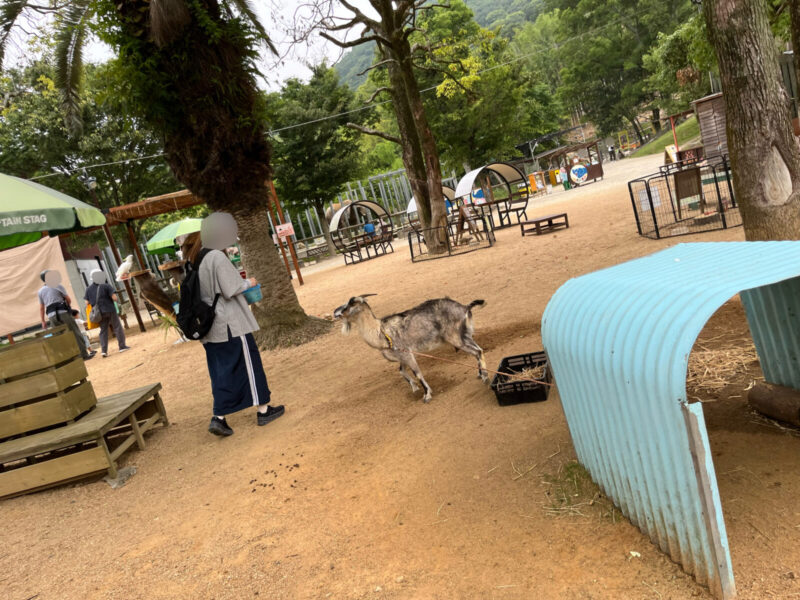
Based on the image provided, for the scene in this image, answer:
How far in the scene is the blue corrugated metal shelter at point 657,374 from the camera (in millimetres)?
2113

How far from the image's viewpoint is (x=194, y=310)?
5094 millimetres

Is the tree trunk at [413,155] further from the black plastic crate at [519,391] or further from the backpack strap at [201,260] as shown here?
the black plastic crate at [519,391]

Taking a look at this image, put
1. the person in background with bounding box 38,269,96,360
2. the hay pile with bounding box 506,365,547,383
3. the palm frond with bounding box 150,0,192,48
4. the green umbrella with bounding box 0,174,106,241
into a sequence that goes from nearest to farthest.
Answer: the hay pile with bounding box 506,365,547,383
the green umbrella with bounding box 0,174,106,241
the palm frond with bounding box 150,0,192,48
the person in background with bounding box 38,269,96,360

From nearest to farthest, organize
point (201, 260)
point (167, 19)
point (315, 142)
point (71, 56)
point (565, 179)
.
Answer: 1. point (201, 260)
2. point (167, 19)
3. point (71, 56)
4. point (315, 142)
5. point (565, 179)

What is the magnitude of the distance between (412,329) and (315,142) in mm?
26125

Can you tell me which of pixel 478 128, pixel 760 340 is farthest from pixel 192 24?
pixel 478 128

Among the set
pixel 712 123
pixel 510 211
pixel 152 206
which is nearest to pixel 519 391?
pixel 152 206

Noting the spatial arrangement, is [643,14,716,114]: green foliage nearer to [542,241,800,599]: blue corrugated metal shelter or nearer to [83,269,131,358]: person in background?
[542,241,800,599]: blue corrugated metal shelter

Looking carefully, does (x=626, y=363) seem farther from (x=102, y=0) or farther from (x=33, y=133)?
(x=33, y=133)

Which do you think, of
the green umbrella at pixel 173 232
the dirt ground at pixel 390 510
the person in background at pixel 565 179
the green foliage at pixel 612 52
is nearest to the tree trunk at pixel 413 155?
the green umbrella at pixel 173 232

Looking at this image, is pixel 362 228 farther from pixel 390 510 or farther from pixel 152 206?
pixel 390 510

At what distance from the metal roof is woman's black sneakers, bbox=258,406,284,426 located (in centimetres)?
1628

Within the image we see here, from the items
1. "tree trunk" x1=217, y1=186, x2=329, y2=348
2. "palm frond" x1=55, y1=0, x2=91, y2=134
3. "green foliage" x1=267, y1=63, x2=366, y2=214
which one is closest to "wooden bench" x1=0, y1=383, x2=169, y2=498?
"tree trunk" x1=217, y1=186, x2=329, y2=348

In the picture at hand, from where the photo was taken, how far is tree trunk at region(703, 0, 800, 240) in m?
5.10
